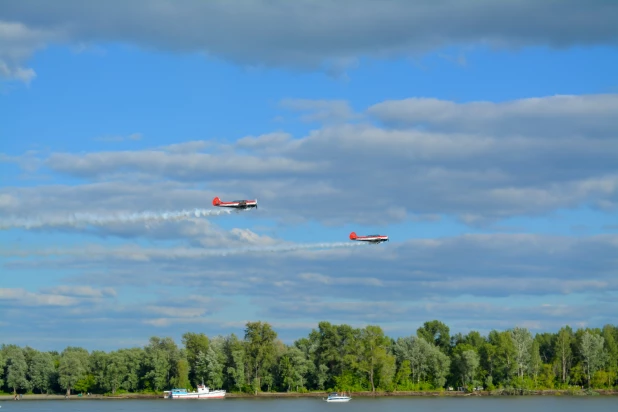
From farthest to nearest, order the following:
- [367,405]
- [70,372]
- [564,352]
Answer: [70,372] < [564,352] < [367,405]

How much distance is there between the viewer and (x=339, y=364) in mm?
154875

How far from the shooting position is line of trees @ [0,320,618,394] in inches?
5984

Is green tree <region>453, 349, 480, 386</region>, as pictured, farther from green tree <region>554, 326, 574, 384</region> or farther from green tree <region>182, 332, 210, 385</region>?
green tree <region>182, 332, 210, 385</region>

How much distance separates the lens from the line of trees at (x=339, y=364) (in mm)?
152000

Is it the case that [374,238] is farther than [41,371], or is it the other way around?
[41,371]

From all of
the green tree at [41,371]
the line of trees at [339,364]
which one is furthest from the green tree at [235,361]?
the green tree at [41,371]

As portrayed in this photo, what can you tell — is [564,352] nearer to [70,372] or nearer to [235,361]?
[235,361]

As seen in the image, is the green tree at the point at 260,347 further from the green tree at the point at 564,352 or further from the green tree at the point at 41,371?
the green tree at the point at 564,352

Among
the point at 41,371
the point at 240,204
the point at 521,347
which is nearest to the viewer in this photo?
the point at 240,204

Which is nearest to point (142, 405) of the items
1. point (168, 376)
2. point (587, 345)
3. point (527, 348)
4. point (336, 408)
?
point (168, 376)

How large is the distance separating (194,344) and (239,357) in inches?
559

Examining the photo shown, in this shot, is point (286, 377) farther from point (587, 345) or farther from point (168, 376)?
point (587, 345)

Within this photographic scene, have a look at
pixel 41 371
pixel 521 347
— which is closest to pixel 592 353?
pixel 521 347

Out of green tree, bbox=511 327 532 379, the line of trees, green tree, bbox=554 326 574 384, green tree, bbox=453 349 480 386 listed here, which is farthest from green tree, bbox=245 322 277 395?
green tree, bbox=554 326 574 384
